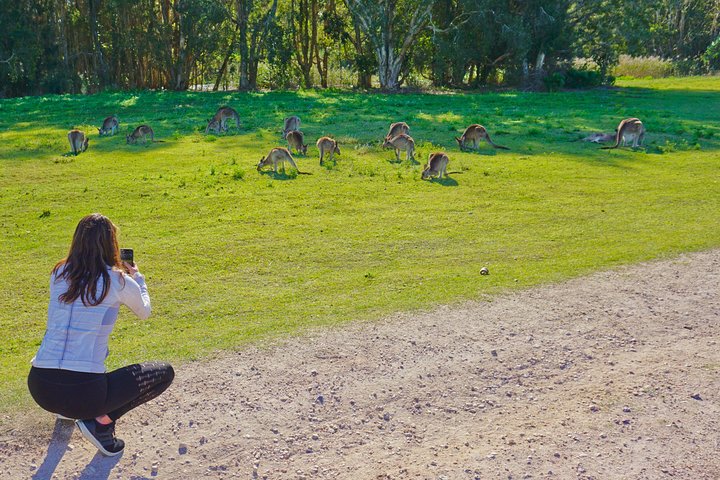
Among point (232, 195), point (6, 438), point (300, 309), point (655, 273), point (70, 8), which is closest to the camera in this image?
point (6, 438)

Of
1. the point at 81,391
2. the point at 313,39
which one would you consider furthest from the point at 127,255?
the point at 313,39

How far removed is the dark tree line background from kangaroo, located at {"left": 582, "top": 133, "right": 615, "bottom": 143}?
17029 millimetres

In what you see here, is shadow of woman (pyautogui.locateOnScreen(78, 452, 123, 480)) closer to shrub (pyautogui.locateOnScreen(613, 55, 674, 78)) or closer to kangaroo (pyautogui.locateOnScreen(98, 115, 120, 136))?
kangaroo (pyautogui.locateOnScreen(98, 115, 120, 136))

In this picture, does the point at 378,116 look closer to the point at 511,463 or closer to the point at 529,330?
the point at 529,330

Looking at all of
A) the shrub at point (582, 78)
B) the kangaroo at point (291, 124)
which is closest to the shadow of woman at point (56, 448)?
the kangaroo at point (291, 124)

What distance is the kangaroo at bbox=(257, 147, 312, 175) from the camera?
49.4 feet

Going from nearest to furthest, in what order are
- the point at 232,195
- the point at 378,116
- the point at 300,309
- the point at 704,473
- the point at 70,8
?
the point at 704,473
the point at 300,309
the point at 232,195
the point at 378,116
the point at 70,8

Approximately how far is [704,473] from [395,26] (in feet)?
117

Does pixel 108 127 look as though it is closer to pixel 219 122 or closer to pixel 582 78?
pixel 219 122

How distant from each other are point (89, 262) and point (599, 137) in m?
17.2

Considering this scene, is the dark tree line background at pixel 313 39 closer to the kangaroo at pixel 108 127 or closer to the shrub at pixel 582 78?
the shrub at pixel 582 78

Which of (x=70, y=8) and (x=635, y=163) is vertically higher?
→ (x=70, y=8)

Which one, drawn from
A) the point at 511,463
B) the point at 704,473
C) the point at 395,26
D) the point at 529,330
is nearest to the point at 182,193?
the point at 529,330

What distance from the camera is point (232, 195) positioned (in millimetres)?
13383
